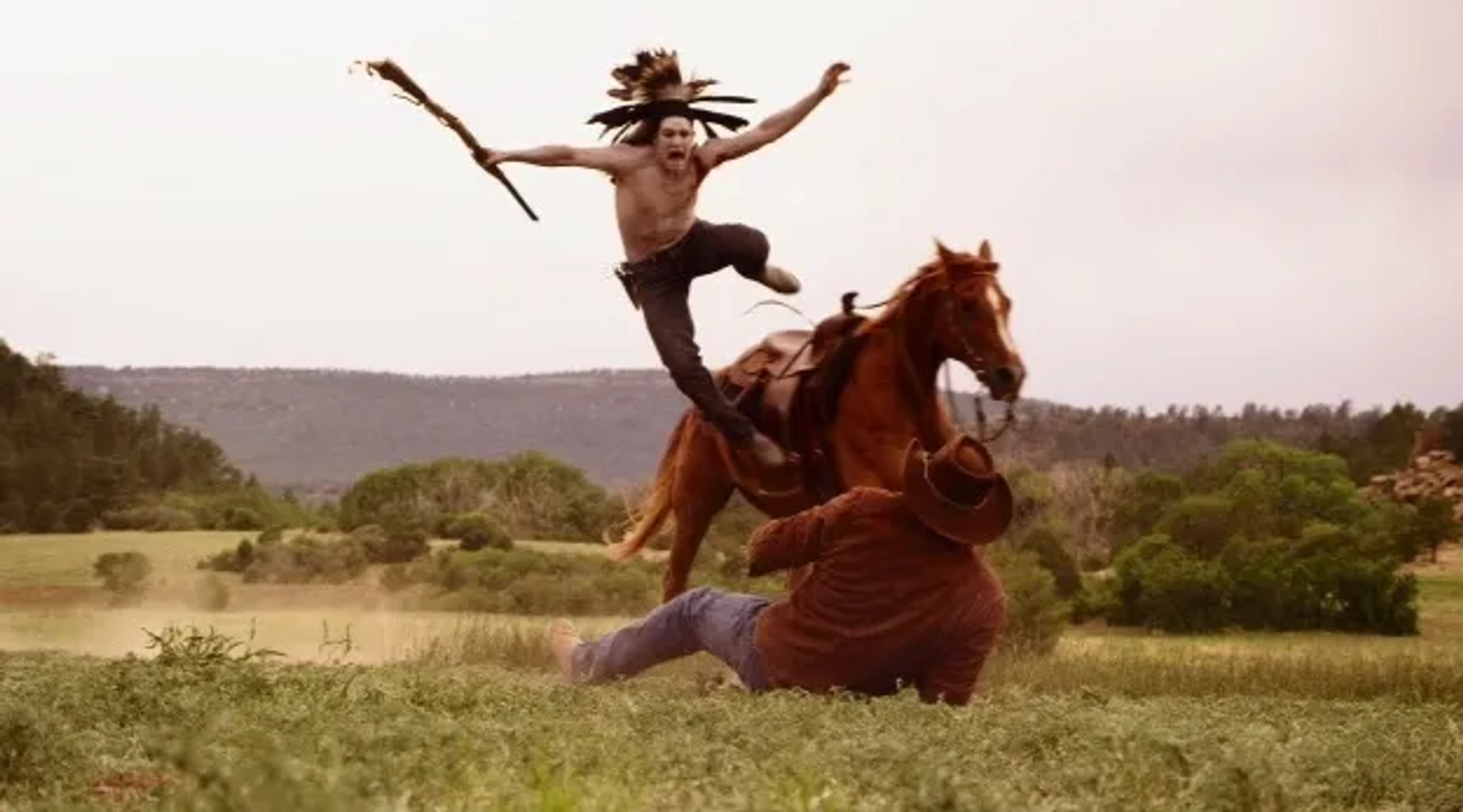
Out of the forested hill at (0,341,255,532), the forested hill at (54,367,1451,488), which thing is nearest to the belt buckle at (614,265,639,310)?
the forested hill at (0,341,255,532)

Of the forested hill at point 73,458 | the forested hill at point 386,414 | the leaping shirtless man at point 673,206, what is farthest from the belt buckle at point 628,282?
the forested hill at point 386,414

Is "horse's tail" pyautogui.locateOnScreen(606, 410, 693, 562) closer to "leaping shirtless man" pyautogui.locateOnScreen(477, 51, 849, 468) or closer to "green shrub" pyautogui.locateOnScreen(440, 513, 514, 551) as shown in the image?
"leaping shirtless man" pyautogui.locateOnScreen(477, 51, 849, 468)

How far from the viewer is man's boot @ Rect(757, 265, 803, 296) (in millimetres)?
11781

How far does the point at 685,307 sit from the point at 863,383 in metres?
1.06

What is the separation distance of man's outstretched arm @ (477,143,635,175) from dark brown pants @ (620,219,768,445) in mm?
483

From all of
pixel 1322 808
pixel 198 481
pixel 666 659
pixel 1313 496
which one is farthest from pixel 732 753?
pixel 198 481

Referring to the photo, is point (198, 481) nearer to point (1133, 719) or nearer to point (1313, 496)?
point (1313, 496)

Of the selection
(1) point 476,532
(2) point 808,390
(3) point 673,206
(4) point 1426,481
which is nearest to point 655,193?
(3) point 673,206

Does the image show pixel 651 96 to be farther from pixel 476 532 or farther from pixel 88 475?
pixel 88 475

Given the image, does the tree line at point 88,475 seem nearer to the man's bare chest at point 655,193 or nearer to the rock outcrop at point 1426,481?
the rock outcrop at point 1426,481

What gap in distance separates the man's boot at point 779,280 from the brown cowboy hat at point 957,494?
2.76m

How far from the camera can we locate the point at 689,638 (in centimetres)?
1017

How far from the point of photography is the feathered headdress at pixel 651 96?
37.7 ft

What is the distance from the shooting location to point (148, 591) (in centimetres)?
2020
